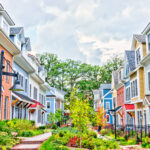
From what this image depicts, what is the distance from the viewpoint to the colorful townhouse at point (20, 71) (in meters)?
20.2

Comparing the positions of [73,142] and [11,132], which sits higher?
[11,132]

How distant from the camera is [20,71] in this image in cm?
2309

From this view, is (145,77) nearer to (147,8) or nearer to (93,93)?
(147,8)

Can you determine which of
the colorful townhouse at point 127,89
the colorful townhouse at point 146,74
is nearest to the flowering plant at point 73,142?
the colorful townhouse at point 146,74

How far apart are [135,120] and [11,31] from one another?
15695 millimetres

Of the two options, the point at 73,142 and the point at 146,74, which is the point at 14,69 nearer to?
the point at 73,142

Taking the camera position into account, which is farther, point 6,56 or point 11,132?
point 6,56

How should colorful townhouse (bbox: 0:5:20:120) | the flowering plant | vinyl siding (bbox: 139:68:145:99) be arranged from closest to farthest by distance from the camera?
the flowering plant, colorful townhouse (bbox: 0:5:20:120), vinyl siding (bbox: 139:68:145:99)

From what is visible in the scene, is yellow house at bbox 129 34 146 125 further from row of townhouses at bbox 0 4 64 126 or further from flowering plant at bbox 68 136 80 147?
row of townhouses at bbox 0 4 64 126

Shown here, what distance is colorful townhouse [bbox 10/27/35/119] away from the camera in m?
20.2

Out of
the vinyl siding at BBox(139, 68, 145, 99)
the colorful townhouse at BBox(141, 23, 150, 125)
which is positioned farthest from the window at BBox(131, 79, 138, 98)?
the colorful townhouse at BBox(141, 23, 150, 125)

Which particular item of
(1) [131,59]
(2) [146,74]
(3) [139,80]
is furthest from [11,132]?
(1) [131,59]

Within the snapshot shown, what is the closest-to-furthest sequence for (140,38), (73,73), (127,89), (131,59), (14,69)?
(14,69) < (140,38) < (131,59) < (127,89) < (73,73)

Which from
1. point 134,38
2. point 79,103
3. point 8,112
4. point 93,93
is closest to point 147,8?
point 134,38
